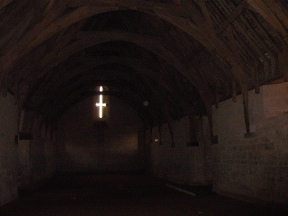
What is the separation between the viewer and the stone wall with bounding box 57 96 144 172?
2281 centimetres

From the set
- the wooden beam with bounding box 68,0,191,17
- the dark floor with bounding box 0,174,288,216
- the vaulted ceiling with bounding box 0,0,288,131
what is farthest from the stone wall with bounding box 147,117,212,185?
the wooden beam with bounding box 68,0,191,17

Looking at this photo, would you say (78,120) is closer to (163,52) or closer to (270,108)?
(163,52)

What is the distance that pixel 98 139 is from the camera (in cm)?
2305

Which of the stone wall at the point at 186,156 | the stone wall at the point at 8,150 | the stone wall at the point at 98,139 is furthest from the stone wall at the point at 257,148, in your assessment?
the stone wall at the point at 98,139

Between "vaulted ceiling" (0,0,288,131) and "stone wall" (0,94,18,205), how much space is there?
18.9 inches

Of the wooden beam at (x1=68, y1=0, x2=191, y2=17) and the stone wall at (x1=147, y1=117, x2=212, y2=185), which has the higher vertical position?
the wooden beam at (x1=68, y1=0, x2=191, y2=17)

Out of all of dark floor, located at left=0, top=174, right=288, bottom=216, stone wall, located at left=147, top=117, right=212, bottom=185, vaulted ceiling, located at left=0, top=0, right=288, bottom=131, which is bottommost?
dark floor, located at left=0, top=174, right=288, bottom=216

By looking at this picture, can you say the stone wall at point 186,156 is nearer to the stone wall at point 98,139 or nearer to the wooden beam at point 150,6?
the stone wall at point 98,139

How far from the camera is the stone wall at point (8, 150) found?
912 cm

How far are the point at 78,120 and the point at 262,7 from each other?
1751 centimetres

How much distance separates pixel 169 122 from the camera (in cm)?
1595

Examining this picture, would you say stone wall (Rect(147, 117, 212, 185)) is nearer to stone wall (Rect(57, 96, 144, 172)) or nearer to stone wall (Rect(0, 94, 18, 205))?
stone wall (Rect(57, 96, 144, 172))

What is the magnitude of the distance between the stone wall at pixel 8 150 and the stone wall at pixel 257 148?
5827mm

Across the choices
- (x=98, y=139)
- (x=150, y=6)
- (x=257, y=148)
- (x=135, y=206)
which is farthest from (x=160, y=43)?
(x=98, y=139)
